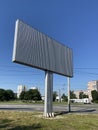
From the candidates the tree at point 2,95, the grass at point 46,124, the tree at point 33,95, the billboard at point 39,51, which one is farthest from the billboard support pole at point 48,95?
the tree at point 2,95

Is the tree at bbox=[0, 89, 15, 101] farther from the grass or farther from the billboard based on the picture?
the grass

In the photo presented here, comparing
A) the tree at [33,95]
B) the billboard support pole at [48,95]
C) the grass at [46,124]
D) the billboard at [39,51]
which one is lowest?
the grass at [46,124]

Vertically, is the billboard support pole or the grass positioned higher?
the billboard support pole

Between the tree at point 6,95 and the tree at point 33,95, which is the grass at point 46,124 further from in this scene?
the tree at point 6,95

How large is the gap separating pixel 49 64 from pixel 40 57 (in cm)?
131

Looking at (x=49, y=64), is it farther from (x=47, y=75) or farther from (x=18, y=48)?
(x=18, y=48)

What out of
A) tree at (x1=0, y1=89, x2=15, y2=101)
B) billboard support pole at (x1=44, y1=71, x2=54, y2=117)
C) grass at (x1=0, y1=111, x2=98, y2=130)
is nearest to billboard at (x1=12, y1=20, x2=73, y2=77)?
billboard support pole at (x1=44, y1=71, x2=54, y2=117)

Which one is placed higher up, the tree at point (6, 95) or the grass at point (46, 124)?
the tree at point (6, 95)

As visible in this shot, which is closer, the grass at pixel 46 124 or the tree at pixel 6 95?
the grass at pixel 46 124

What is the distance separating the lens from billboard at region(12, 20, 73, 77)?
16.6 m

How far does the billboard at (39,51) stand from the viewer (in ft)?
54.4

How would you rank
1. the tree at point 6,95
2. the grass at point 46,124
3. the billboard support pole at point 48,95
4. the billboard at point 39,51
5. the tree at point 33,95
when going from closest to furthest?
1. the grass at point 46,124
2. the billboard at point 39,51
3. the billboard support pole at point 48,95
4. the tree at point 33,95
5. the tree at point 6,95

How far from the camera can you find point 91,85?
146m

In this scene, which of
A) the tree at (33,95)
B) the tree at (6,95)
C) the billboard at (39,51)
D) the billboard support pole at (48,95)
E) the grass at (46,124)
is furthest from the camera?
the tree at (6,95)
